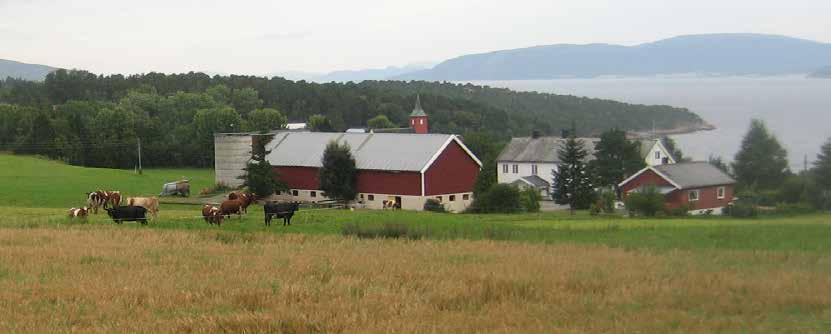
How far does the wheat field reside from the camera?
478 inches

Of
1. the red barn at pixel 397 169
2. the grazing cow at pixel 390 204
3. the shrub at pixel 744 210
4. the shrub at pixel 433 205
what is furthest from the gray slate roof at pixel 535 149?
the shrub at pixel 744 210

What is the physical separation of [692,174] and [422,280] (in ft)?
122

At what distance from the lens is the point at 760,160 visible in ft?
121

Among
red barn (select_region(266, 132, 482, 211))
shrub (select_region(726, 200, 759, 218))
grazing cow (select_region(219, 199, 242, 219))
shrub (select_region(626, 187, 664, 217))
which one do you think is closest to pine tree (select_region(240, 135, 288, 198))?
red barn (select_region(266, 132, 482, 211))

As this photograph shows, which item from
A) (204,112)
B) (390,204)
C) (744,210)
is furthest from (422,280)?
(204,112)

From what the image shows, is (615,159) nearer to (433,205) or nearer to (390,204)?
(433,205)

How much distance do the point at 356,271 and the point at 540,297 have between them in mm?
3990

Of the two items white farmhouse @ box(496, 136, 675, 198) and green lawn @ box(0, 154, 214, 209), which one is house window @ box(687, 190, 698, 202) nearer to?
white farmhouse @ box(496, 136, 675, 198)

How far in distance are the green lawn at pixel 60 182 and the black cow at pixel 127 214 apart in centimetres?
2047

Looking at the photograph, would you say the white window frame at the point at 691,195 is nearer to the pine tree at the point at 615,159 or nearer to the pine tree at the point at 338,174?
the pine tree at the point at 615,159

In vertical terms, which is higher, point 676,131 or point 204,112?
point 204,112

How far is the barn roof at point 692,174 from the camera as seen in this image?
4791 cm

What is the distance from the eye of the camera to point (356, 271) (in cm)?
1695

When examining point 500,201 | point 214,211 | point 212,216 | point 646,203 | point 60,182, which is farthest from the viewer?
point 60,182
